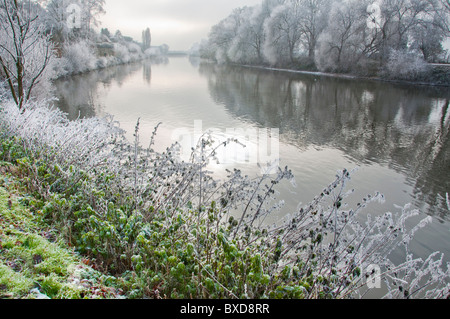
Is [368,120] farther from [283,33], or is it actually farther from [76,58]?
[283,33]

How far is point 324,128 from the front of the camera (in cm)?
1702

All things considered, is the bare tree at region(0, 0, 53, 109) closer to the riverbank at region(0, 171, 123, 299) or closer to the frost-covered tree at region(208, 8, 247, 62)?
the riverbank at region(0, 171, 123, 299)

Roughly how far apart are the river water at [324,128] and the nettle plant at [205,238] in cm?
105

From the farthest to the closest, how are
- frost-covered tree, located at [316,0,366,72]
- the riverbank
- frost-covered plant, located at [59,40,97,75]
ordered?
frost-covered tree, located at [316,0,366,72] < frost-covered plant, located at [59,40,97,75] < the riverbank

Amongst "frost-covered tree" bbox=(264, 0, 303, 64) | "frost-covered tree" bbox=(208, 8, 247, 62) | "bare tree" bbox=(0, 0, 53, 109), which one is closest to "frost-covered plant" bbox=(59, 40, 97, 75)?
"bare tree" bbox=(0, 0, 53, 109)

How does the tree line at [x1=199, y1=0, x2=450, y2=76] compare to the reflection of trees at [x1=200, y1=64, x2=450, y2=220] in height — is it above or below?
above

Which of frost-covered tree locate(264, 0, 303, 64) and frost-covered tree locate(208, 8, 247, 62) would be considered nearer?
frost-covered tree locate(264, 0, 303, 64)

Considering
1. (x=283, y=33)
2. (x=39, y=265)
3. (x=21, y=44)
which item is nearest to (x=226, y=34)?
(x=283, y=33)

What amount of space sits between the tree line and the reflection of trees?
10.4m

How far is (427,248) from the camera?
22.5 feet

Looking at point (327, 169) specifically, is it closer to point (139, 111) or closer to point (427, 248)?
point (427, 248)

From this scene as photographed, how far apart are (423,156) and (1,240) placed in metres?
14.8

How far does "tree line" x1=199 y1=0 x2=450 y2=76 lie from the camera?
39.9 m
